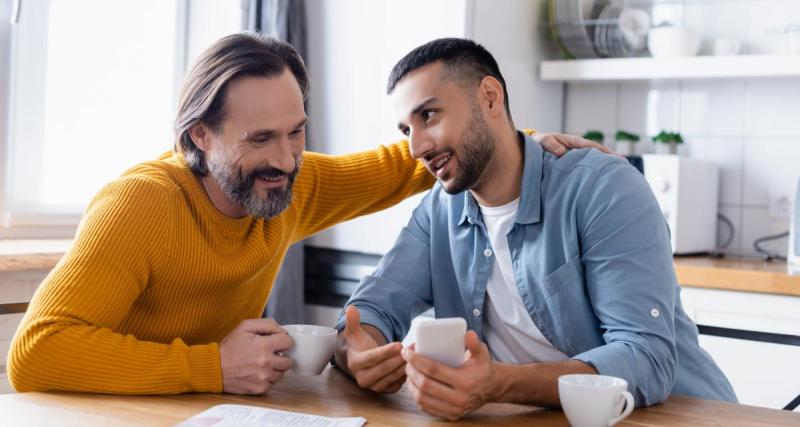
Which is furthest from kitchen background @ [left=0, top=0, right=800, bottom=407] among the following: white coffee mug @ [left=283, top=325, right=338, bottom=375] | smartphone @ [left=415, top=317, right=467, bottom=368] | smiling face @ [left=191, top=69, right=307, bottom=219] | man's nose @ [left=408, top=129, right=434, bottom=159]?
smartphone @ [left=415, top=317, right=467, bottom=368]

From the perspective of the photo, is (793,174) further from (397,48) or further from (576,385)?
(576,385)

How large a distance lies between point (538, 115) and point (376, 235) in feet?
2.52

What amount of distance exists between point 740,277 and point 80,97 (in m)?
2.14

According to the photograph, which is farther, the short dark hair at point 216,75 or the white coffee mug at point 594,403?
the short dark hair at point 216,75

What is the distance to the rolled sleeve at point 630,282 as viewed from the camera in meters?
1.37

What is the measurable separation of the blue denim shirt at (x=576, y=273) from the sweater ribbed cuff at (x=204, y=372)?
13.3 inches

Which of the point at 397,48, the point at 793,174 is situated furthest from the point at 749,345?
the point at 397,48

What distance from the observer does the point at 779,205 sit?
311cm

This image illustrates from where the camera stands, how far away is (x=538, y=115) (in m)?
3.35

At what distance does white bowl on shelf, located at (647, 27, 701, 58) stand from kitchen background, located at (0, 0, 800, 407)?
11cm

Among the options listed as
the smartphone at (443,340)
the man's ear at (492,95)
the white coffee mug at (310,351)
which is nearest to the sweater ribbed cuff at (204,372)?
the white coffee mug at (310,351)

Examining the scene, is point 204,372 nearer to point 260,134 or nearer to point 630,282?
point 260,134

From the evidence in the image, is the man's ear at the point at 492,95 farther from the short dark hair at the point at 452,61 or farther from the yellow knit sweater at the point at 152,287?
the yellow knit sweater at the point at 152,287

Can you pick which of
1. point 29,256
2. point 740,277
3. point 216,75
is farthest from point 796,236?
point 29,256
